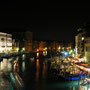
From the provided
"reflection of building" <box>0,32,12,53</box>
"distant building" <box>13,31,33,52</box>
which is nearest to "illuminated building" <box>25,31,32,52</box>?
"distant building" <box>13,31,33,52</box>

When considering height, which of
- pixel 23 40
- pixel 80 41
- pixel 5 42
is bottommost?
pixel 80 41

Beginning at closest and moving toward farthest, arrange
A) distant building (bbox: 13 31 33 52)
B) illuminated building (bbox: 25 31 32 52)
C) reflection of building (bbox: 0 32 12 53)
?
1. reflection of building (bbox: 0 32 12 53)
2. distant building (bbox: 13 31 33 52)
3. illuminated building (bbox: 25 31 32 52)

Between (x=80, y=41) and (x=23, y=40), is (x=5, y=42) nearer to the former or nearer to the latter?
(x=23, y=40)

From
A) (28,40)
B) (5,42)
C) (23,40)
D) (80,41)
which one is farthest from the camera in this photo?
(28,40)

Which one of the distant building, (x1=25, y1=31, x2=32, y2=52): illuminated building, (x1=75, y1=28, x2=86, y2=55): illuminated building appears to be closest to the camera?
(x1=75, y1=28, x2=86, y2=55): illuminated building

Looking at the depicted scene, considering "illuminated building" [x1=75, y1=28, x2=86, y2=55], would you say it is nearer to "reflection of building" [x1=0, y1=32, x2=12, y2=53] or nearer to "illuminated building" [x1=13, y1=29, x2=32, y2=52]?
"reflection of building" [x1=0, y1=32, x2=12, y2=53]

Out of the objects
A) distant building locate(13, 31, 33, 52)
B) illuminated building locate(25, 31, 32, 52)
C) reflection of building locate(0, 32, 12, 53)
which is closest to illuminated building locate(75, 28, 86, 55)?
reflection of building locate(0, 32, 12, 53)

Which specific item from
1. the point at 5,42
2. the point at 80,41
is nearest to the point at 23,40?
the point at 5,42

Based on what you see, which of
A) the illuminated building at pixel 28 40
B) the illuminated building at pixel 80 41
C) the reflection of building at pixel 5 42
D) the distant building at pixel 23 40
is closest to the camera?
the illuminated building at pixel 80 41

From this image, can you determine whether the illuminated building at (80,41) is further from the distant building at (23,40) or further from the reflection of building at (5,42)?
the distant building at (23,40)

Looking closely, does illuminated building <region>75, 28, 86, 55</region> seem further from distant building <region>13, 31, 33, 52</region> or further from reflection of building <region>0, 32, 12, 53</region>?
distant building <region>13, 31, 33, 52</region>

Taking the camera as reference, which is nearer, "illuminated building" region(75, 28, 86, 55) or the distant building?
"illuminated building" region(75, 28, 86, 55)

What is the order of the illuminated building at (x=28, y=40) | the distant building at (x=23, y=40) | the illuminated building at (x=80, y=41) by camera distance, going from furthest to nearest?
the illuminated building at (x=28, y=40), the distant building at (x=23, y=40), the illuminated building at (x=80, y=41)

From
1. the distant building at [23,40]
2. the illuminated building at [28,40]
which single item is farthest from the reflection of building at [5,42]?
the illuminated building at [28,40]
